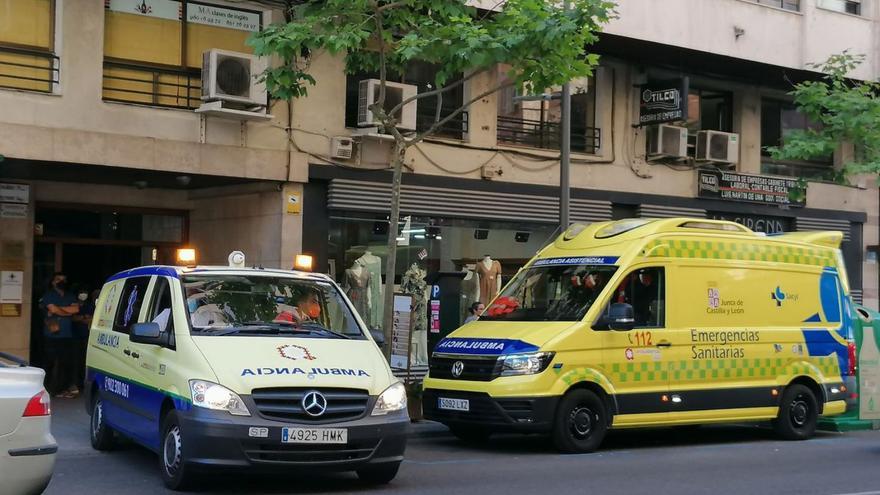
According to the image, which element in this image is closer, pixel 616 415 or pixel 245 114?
pixel 616 415

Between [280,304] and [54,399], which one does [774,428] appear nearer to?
[280,304]

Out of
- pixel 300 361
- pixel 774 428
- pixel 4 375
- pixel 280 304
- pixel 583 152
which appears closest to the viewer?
pixel 4 375

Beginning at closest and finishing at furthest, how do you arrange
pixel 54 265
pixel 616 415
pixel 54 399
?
pixel 616 415 → pixel 54 399 → pixel 54 265

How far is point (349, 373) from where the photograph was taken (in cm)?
888

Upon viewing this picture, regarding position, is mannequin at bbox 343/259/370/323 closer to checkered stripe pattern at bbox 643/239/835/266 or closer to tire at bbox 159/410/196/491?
checkered stripe pattern at bbox 643/239/835/266

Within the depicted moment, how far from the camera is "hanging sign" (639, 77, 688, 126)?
1991 cm

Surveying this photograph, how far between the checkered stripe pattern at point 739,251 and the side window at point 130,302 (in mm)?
5516

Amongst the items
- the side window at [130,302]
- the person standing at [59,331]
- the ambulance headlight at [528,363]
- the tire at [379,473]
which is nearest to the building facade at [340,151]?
the person standing at [59,331]

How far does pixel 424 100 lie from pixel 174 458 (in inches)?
418

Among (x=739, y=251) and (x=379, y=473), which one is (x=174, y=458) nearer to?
(x=379, y=473)

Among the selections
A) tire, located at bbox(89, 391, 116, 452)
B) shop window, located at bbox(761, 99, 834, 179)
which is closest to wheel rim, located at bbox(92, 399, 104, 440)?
tire, located at bbox(89, 391, 116, 452)

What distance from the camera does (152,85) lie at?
1595 centimetres

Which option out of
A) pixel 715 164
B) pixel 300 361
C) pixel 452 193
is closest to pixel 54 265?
pixel 452 193

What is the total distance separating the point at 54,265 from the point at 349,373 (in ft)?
32.4
